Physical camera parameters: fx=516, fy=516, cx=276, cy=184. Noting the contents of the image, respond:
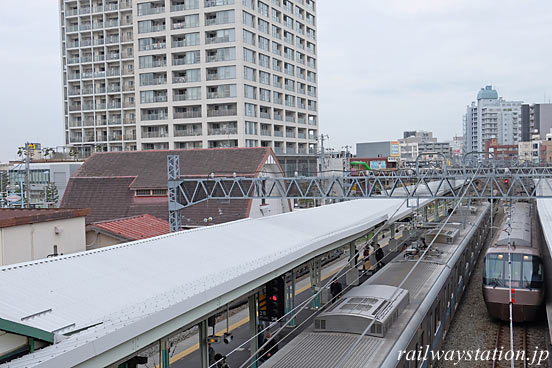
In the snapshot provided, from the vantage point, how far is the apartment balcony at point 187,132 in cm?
4797

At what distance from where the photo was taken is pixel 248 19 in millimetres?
46500

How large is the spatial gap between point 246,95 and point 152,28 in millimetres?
11630

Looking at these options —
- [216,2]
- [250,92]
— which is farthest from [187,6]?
[250,92]

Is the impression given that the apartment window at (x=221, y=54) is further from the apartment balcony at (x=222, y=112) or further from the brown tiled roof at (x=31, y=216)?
the brown tiled roof at (x=31, y=216)

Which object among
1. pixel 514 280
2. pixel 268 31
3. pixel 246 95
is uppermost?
pixel 268 31

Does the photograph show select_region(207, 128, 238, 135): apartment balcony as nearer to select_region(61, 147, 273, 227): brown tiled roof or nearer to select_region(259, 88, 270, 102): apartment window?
select_region(259, 88, 270, 102): apartment window

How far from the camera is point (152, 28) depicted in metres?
48.9

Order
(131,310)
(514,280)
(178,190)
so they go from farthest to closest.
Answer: (178,190) → (514,280) → (131,310)

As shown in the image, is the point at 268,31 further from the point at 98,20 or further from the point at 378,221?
the point at 378,221

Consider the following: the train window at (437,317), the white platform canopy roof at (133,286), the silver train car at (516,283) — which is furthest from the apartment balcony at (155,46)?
the train window at (437,317)

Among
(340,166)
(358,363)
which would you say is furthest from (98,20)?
(358,363)

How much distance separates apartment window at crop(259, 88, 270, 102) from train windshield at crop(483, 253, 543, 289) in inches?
1360

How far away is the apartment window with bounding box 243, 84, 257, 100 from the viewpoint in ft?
152

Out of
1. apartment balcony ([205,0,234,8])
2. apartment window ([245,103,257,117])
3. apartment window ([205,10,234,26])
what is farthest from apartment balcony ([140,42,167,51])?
apartment window ([245,103,257,117])
